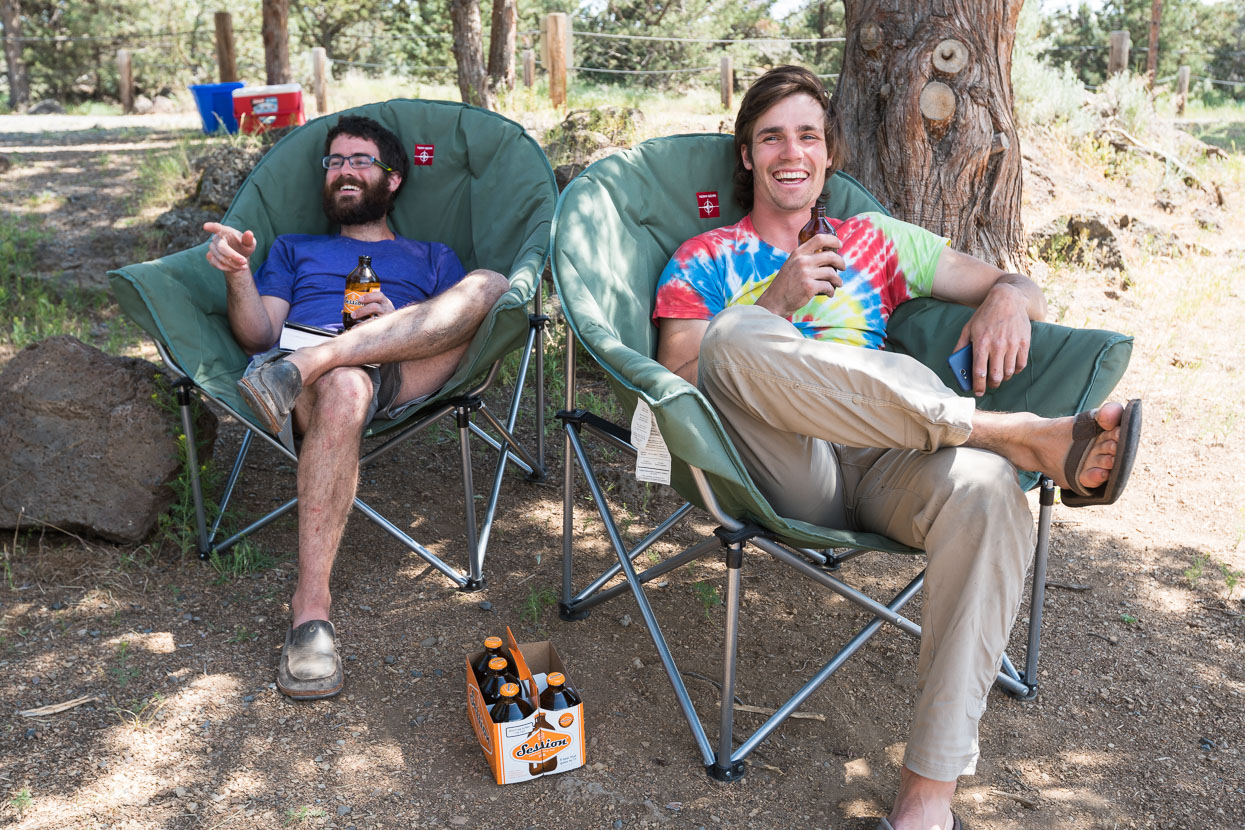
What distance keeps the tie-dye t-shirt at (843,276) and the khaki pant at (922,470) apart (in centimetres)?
47

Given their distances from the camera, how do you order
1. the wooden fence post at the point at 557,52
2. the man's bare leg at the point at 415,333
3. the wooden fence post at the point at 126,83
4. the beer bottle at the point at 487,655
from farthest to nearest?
the wooden fence post at the point at 126,83
the wooden fence post at the point at 557,52
the man's bare leg at the point at 415,333
the beer bottle at the point at 487,655

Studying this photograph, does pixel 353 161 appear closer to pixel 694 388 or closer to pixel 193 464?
pixel 193 464

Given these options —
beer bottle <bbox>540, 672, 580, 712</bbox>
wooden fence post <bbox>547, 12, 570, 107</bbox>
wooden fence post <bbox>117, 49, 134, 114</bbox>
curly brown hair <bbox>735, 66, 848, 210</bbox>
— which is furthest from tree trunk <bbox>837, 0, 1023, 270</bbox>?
wooden fence post <bbox>117, 49, 134, 114</bbox>

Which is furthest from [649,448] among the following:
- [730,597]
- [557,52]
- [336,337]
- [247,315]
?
[557,52]

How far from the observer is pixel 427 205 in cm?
307

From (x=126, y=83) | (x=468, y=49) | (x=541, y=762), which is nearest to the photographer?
(x=541, y=762)

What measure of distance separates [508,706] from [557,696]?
0.10 metres

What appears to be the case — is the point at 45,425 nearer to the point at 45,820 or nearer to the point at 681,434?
the point at 45,820

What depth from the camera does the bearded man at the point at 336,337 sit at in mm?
2160

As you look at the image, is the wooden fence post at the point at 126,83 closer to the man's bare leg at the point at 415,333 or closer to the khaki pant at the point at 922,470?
the man's bare leg at the point at 415,333

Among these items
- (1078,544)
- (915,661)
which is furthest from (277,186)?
(1078,544)

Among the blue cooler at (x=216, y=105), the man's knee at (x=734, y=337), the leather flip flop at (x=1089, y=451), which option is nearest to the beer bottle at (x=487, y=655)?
the man's knee at (x=734, y=337)

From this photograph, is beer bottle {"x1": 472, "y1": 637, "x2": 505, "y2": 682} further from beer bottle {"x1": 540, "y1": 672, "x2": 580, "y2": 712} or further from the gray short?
the gray short

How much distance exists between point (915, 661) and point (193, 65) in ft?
67.6
